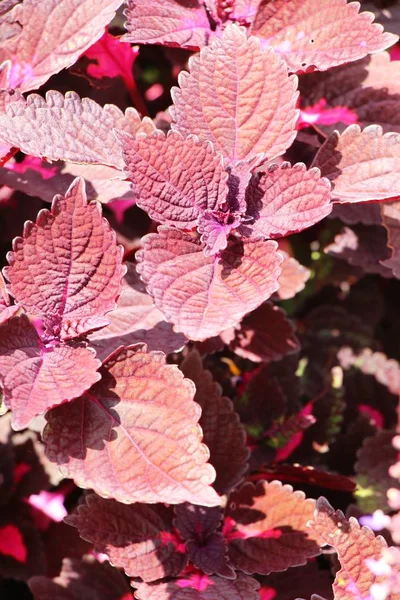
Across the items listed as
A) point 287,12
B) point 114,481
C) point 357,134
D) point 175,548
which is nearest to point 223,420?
point 175,548

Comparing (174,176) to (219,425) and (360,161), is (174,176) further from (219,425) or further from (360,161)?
(219,425)

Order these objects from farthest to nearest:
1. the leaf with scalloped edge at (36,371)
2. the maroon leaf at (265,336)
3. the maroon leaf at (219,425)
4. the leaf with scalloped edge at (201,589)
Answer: the maroon leaf at (265,336) < the maroon leaf at (219,425) < the leaf with scalloped edge at (201,589) < the leaf with scalloped edge at (36,371)

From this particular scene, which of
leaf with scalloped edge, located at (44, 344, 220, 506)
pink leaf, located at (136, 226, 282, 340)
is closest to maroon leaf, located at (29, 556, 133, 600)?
leaf with scalloped edge, located at (44, 344, 220, 506)

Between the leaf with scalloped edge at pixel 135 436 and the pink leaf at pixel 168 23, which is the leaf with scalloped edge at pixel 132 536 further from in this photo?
the pink leaf at pixel 168 23

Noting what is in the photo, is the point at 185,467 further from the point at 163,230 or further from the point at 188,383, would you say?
the point at 163,230

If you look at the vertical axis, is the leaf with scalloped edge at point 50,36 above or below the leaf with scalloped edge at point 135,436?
above

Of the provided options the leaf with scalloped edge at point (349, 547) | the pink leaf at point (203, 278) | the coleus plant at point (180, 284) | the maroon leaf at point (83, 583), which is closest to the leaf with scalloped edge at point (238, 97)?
the coleus plant at point (180, 284)

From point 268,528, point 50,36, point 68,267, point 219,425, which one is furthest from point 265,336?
point 50,36

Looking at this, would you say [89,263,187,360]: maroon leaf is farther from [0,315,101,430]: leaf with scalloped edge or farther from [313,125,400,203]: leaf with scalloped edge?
[313,125,400,203]: leaf with scalloped edge
